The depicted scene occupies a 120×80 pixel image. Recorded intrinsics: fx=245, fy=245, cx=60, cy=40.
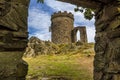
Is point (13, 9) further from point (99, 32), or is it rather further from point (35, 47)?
point (35, 47)

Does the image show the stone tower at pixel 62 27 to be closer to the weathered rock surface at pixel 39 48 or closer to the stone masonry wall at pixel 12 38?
the weathered rock surface at pixel 39 48

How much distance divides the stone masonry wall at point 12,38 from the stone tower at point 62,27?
110 ft

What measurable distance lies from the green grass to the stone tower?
18706 millimetres

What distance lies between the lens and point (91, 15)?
10.8m

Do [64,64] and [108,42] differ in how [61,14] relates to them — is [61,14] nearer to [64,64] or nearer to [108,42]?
[64,64]

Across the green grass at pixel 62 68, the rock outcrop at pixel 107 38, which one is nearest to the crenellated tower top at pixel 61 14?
the green grass at pixel 62 68

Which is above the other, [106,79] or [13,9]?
[13,9]

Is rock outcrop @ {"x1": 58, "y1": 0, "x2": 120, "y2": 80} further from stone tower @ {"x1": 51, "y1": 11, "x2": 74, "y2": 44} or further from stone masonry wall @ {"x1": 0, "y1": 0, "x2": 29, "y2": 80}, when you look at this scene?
stone tower @ {"x1": 51, "y1": 11, "x2": 74, "y2": 44}

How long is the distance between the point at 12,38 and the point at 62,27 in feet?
116

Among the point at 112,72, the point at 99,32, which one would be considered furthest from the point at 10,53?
the point at 99,32

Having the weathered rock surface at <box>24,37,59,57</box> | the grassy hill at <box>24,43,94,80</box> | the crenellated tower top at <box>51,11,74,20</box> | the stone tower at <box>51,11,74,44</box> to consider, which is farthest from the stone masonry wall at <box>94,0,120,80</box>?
the crenellated tower top at <box>51,11,74,20</box>

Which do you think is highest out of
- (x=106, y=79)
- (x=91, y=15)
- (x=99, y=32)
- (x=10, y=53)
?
(x=91, y=15)

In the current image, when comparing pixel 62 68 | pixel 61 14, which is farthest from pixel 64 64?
pixel 61 14

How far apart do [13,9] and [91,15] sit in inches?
249
